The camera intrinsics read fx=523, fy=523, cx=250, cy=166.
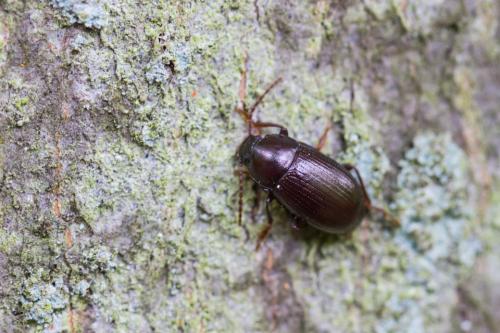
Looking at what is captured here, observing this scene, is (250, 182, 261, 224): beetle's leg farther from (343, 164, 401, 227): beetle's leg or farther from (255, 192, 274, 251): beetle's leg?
(343, 164, 401, 227): beetle's leg

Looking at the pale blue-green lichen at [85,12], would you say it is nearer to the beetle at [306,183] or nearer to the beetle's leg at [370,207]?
the beetle at [306,183]

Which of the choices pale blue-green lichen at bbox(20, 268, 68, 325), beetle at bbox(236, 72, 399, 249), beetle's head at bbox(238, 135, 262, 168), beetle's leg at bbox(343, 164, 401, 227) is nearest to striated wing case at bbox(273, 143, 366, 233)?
beetle at bbox(236, 72, 399, 249)

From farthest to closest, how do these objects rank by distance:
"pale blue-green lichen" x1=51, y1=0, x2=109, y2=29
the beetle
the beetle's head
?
the beetle → the beetle's head → "pale blue-green lichen" x1=51, y1=0, x2=109, y2=29

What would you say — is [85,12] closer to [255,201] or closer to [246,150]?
[246,150]

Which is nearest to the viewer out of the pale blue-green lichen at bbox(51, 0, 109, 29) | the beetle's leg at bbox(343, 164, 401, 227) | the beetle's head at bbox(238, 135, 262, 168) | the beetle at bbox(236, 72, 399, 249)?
the pale blue-green lichen at bbox(51, 0, 109, 29)

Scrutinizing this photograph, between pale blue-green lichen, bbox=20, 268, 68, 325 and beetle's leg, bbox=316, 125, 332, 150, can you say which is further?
beetle's leg, bbox=316, 125, 332, 150

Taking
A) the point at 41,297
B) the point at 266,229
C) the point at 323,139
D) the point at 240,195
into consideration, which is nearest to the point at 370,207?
the point at 323,139

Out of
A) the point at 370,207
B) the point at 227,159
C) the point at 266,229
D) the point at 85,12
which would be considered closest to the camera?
the point at 85,12
